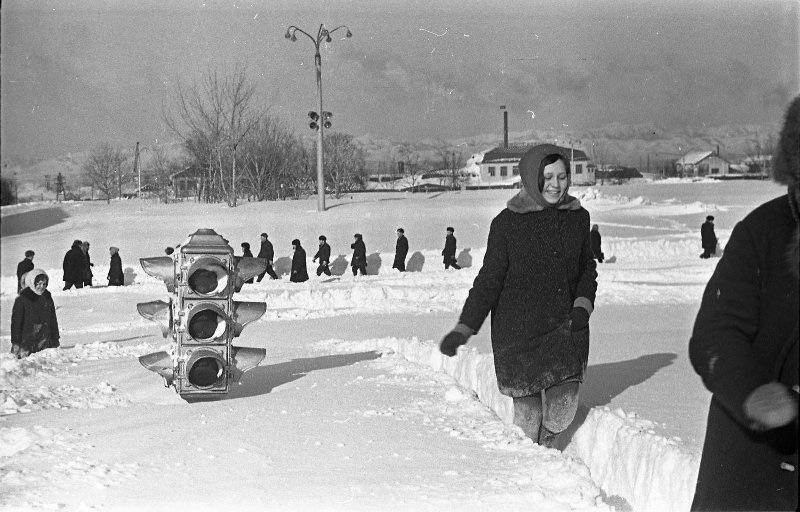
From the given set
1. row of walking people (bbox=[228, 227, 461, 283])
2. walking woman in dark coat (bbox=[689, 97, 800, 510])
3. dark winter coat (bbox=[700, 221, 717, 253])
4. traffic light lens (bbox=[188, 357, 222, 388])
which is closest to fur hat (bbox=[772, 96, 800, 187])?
walking woman in dark coat (bbox=[689, 97, 800, 510])

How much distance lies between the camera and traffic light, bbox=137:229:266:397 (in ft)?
22.2

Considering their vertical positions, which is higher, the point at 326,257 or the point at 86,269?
the point at 86,269

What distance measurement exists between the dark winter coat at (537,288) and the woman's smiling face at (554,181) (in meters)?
0.08

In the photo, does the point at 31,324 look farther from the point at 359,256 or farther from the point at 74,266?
the point at 359,256

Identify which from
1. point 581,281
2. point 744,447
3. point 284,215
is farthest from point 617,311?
point 284,215

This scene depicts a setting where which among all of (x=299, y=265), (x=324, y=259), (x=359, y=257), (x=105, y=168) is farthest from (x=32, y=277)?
(x=359, y=257)

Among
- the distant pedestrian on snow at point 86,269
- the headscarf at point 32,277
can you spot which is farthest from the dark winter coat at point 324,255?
the headscarf at point 32,277

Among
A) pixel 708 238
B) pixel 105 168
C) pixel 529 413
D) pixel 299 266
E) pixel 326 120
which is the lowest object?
pixel 299 266

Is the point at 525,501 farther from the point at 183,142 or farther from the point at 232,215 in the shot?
the point at 232,215

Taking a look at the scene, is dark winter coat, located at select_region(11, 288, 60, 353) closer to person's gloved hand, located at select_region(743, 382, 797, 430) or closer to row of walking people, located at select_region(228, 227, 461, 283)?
person's gloved hand, located at select_region(743, 382, 797, 430)

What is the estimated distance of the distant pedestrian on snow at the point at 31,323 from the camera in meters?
10.6

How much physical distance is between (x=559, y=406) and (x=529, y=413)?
18 centimetres

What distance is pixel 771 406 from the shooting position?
234cm

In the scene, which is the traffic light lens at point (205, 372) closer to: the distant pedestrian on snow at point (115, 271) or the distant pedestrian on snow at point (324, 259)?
the distant pedestrian on snow at point (115, 271)
